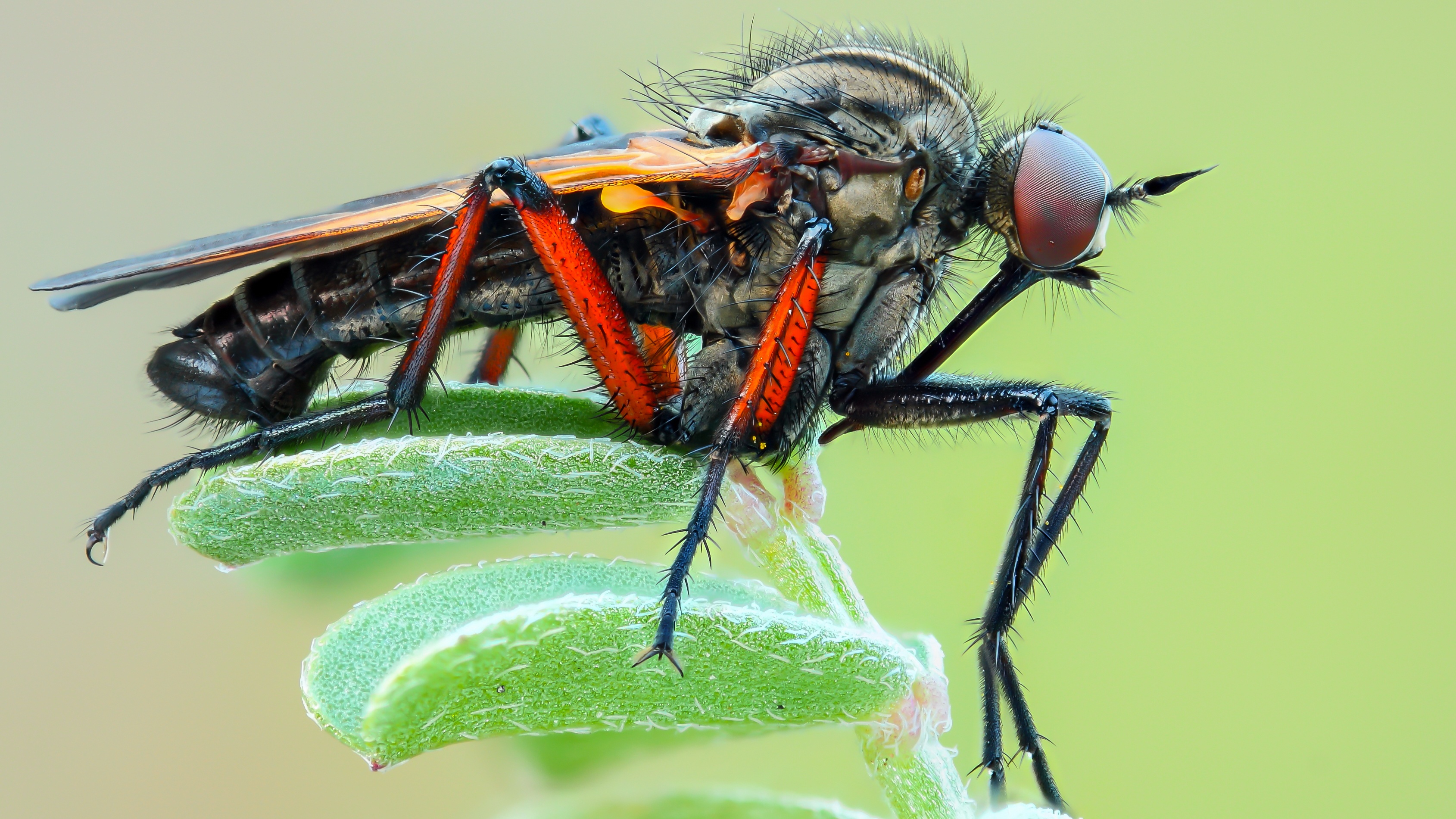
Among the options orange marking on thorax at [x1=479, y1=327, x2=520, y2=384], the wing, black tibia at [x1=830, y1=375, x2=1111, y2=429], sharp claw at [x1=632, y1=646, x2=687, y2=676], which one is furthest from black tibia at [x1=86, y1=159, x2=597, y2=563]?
sharp claw at [x1=632, y1=646, x2=687, y2=676]

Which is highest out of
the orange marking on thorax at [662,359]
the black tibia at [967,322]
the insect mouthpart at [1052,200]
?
the insect mouthpart at [1052,200]

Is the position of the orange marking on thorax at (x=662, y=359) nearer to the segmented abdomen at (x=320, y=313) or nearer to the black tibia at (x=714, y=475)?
the black tibia at (x=714, y=475)

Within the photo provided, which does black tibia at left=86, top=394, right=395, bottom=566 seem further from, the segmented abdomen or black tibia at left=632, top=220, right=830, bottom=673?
black tibia at left=632, top=220, right=830, bottom=673

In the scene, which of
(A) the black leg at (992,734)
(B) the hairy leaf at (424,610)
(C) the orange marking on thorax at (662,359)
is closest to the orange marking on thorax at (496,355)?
(C) the orange marking on thorax at (662,359)

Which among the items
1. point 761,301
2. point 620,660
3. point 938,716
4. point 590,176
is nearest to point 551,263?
point 590,176

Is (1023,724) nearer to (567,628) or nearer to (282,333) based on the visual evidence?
(567,628)

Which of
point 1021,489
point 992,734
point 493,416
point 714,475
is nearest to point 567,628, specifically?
point 714,475
